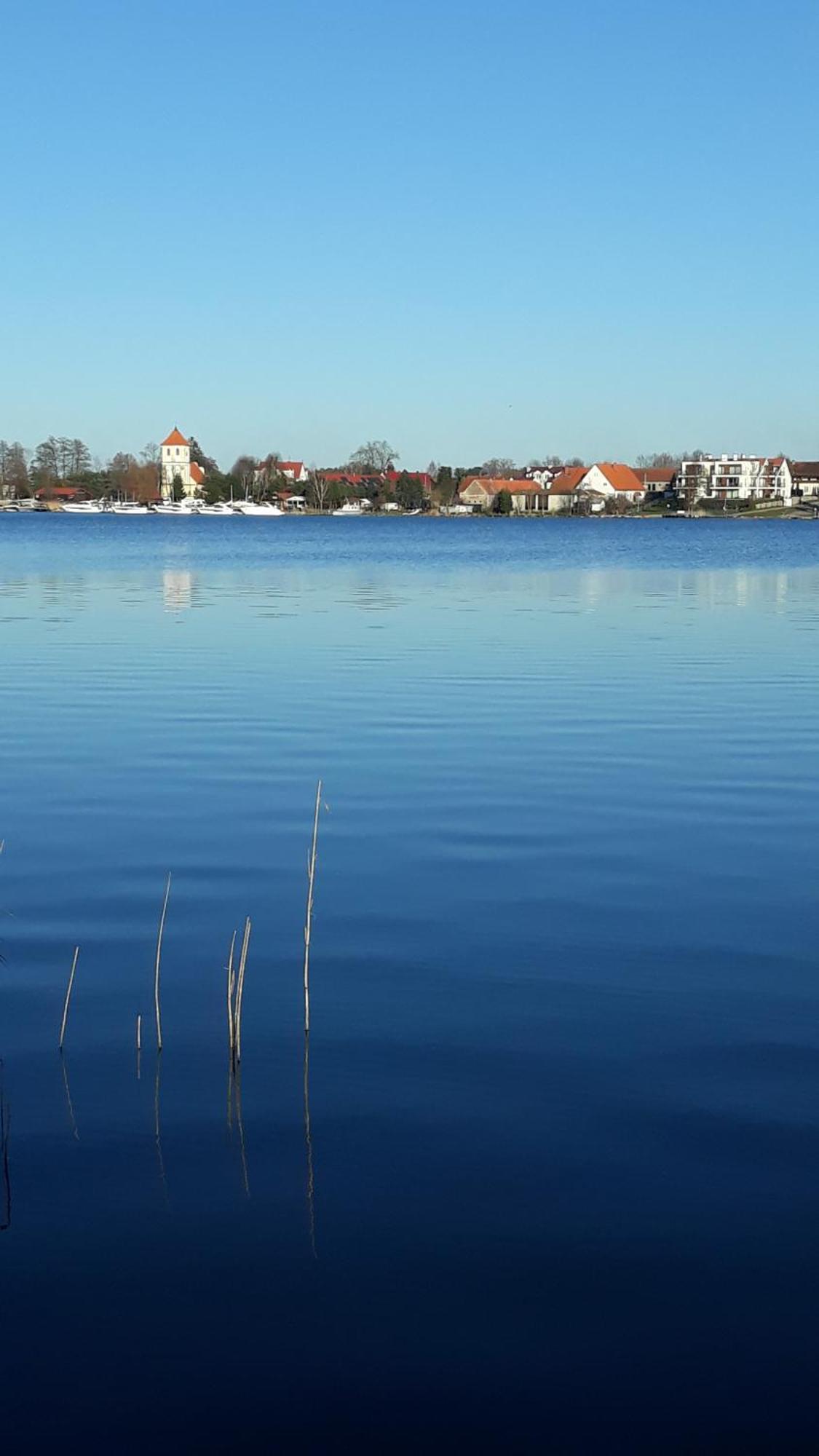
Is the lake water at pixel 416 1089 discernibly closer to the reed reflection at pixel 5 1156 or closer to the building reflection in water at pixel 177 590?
the reed reflection at pixel 5 1156

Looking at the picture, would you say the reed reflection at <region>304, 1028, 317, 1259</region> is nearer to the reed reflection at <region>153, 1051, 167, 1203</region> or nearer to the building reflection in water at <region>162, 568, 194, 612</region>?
the reed reflection at <region>153, 1051, 167, 1203</region>

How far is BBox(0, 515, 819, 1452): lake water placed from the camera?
4.61m

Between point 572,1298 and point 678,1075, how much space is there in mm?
2002

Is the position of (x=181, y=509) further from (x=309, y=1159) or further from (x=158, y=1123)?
(x=309, y=1159)

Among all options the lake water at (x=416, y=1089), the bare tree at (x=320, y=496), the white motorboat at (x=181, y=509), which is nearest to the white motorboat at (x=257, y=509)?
the bare tree at (x=320, y=496)

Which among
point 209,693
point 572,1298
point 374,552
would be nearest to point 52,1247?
point 572,1298

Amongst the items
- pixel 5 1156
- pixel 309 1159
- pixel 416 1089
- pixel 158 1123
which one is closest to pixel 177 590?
pixel 416 1089

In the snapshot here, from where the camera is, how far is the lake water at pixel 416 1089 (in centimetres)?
461

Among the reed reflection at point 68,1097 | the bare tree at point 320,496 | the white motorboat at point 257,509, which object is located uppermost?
the bare tree at point 320,496

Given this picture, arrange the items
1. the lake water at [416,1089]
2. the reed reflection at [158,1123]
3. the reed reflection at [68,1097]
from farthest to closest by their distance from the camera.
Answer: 1. the reed reflection at [68,1097]
2. the reed reflection at [158,1123]
3. the lake water at [416,1089]

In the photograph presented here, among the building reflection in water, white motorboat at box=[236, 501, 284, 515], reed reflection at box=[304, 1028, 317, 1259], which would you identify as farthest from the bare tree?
reed reflection at box=[304, 1028, 317, 1259]

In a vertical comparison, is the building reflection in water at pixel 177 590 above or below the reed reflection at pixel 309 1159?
above

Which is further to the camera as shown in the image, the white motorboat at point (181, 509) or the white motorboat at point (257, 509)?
the white motorboat at point (181, 509)

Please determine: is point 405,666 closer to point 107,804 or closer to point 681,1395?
point 107,804
